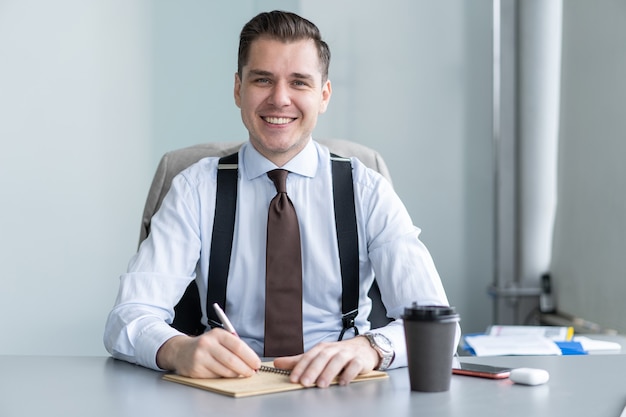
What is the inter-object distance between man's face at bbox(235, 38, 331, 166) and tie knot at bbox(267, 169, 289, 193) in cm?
6

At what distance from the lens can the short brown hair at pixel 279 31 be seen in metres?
1.79

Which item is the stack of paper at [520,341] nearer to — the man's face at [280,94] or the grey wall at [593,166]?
the grey wall at [593,166]

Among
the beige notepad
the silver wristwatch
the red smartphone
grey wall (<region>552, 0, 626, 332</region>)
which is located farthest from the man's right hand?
grey wall (<region>552, 0, 626, 332</region>)

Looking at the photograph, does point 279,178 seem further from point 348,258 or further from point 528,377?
point 528,377

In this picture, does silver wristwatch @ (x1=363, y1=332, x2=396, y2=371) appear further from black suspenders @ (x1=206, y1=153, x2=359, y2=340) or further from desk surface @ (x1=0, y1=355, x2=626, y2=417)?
black suspenders @ (x1=206, y1=153, x2=359, y2=340)

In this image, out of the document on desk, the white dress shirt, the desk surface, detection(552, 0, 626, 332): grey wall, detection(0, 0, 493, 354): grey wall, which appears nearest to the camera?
the desk surface

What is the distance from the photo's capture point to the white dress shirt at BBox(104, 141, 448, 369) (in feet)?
5.34

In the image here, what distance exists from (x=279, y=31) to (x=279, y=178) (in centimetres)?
32

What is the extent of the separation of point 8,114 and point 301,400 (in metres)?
2.33

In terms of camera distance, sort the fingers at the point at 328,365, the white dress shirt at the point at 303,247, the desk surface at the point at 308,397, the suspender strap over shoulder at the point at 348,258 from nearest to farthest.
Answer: the desk surface at the point at 308,397 → the fingers at the point at 328,365 → the white dress shirt at the point at 303,247 → the suspender strap over shoulder at the point at 348,258

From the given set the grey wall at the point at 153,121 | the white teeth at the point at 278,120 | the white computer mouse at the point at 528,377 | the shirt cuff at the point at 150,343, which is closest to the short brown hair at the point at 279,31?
the white teeth at the point at 278,120

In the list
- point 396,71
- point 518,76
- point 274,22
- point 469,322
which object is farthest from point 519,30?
point 274,22

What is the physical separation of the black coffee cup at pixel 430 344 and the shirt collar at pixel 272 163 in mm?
732

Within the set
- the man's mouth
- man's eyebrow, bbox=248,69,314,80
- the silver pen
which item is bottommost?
the silver pen
